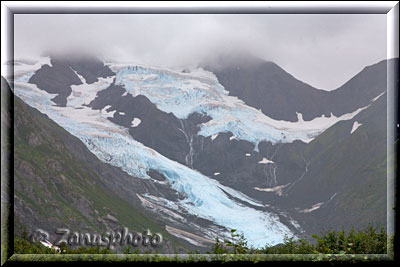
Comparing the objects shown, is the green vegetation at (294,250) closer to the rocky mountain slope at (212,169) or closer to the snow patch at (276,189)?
the rocky mountain slope at (212,169)

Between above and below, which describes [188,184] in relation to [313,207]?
above

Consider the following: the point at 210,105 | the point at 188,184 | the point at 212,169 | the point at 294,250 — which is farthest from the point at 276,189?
the point at 294,250

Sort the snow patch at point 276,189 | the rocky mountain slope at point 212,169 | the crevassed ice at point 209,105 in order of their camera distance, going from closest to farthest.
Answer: the rocky mountain slope at point 212,169 → the crevassed ice at point 209,105 → the snow patch at point 276,189

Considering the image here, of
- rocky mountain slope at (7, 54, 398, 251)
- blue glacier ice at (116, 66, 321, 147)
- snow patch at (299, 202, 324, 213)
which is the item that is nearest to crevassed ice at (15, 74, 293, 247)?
rocky mountain slope at (7, 54, 398, 251)

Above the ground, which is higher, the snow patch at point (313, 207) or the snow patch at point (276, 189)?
the snow patch at point (276, 189)

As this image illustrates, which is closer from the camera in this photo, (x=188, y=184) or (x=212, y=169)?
(x=188, y=184)

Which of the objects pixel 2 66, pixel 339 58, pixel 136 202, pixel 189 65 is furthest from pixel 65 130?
pixel 2 66

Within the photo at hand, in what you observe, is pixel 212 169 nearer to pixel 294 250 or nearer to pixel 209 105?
pixel 209 105

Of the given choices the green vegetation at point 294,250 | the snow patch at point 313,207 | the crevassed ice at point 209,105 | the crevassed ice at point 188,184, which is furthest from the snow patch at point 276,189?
the green vegetation at point 294,250

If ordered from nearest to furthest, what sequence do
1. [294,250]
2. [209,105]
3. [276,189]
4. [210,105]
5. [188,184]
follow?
[294,250]
[188,184]
[210,105]
[209,105]
[276,189]
